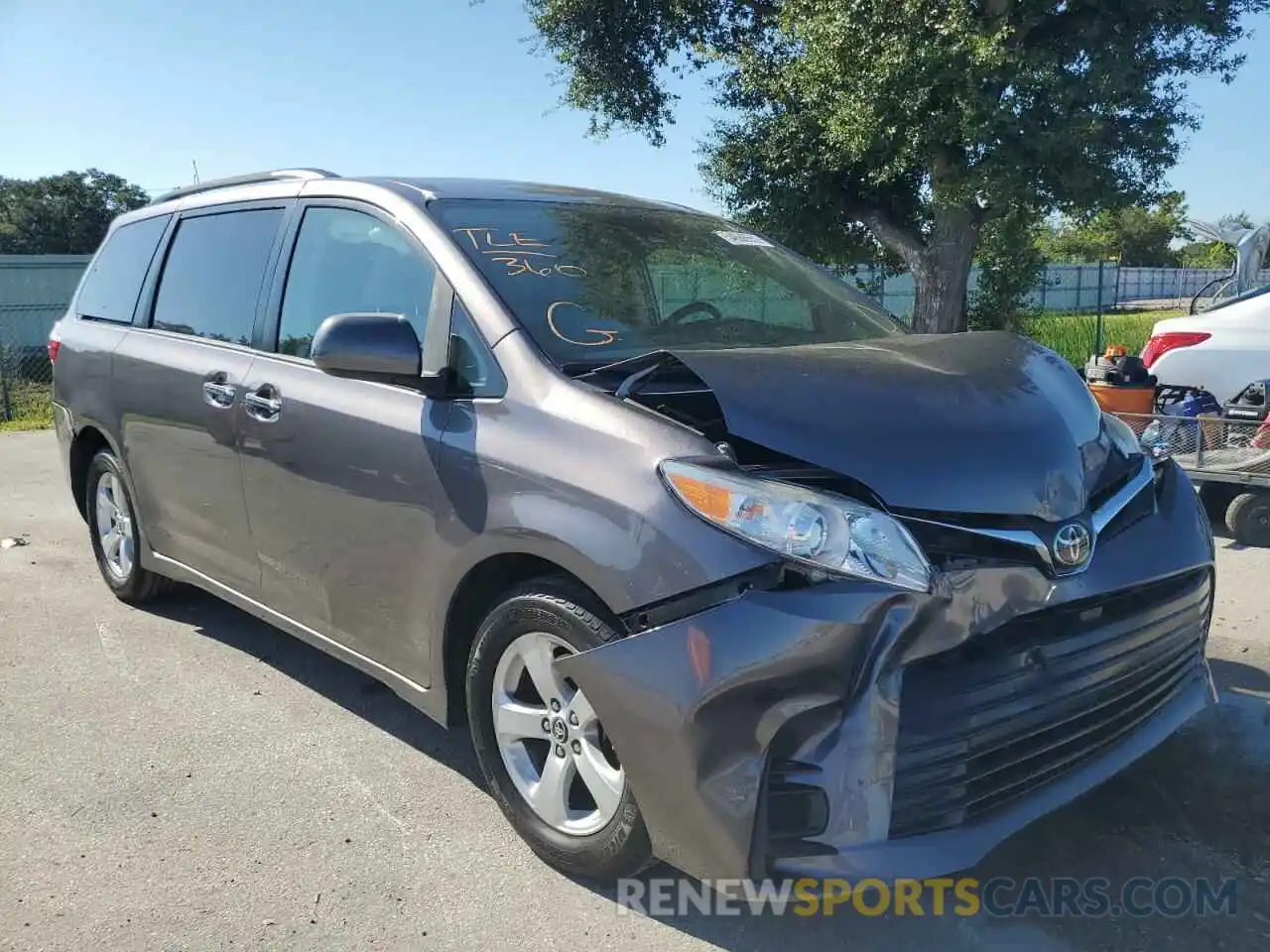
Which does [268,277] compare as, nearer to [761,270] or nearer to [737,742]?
[761,270]

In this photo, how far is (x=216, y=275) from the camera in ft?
14.1

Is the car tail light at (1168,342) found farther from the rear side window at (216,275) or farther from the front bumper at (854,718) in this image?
the rear side window at (216,275)

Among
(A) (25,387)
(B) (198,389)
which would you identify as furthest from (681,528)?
(A) (25,387)

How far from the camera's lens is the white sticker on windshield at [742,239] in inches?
163

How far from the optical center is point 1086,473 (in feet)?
8.89

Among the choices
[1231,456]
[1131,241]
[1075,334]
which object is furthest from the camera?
[1131,241]

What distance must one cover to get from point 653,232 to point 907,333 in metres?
0.99

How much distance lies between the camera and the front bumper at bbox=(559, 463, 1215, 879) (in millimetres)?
2230

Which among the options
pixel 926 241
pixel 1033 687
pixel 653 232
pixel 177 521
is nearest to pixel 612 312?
pixel 653 232

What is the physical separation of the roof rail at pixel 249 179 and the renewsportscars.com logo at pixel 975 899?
2.72 m

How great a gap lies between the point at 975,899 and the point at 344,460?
2.21m

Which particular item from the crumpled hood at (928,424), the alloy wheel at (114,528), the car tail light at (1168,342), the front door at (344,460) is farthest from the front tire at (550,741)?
the car tail light at (1168,342)

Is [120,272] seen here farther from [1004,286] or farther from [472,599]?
[1004,286]

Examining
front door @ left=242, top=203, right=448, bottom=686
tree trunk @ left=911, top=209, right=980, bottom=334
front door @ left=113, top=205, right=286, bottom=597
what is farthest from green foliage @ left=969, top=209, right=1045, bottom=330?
front door @ left=242, top=203, right=448, bottom=686
